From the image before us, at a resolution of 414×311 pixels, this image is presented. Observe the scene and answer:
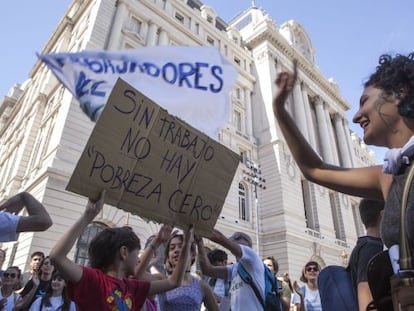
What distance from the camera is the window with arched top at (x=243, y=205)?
19.3 metres

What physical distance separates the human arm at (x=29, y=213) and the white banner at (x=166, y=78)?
81 centimetres

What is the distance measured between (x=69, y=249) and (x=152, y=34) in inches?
759

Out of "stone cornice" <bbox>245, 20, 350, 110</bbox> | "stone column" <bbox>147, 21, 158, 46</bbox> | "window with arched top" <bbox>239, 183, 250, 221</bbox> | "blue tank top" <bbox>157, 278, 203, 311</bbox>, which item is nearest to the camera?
"blue tank top" <bbox>157, 278, 203, 311</bbox>

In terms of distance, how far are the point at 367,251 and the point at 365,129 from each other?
815 millimetres

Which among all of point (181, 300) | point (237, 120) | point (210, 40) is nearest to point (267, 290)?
point (181, 300)

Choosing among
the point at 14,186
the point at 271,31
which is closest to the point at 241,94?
the point at 271,31

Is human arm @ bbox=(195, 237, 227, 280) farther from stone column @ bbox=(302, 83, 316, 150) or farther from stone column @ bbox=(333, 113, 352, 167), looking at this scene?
stone column @ bbox=(333, 113, 352, 167)

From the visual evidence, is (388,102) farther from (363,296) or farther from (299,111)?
(299,111)

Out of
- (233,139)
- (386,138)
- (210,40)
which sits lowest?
(386,138)

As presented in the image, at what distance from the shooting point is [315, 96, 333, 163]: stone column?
2553 centimetres

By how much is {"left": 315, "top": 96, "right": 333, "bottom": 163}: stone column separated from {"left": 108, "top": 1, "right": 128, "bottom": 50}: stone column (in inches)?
715

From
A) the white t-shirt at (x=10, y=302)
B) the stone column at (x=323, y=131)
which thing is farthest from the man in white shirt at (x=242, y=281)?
the stone column at (x=323, y=131)

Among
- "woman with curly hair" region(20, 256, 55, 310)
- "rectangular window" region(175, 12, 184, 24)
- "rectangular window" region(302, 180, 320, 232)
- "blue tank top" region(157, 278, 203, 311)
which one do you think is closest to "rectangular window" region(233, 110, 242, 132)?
"rectangular window" region(302, 180, 320, 232)

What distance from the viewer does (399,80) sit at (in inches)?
50.4
